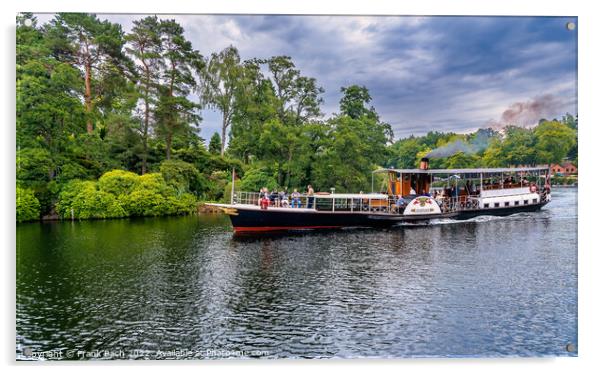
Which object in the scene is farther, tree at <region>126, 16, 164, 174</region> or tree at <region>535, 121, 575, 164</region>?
tree at <region>126, 16, 164, 174</region>

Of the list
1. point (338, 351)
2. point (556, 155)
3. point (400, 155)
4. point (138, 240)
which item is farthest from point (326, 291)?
point (400, 155)

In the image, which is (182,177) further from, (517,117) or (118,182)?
(517,117)

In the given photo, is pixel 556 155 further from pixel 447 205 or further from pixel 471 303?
pixel 471 303

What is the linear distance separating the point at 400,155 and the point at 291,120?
6103 mm

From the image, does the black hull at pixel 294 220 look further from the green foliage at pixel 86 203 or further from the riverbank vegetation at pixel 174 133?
the green foliage at pixel 86 203

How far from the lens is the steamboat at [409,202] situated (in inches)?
712

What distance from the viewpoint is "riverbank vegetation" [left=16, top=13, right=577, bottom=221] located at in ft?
49.3

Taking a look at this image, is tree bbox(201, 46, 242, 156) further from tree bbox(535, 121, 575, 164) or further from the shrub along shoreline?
tree bbox(535, 121, 575, 164)

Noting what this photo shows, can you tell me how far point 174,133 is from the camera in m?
19.8

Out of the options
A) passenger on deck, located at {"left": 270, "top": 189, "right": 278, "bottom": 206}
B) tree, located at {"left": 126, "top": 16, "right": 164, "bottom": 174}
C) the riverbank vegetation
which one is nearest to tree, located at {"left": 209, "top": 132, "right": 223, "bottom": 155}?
the riverbank vegetation

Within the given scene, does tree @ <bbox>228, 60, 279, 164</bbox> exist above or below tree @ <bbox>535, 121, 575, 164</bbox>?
above

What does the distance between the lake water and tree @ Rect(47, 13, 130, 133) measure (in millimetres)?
6501

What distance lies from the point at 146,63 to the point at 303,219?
987 centimetres

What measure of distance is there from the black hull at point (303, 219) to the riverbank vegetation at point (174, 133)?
129 inches
